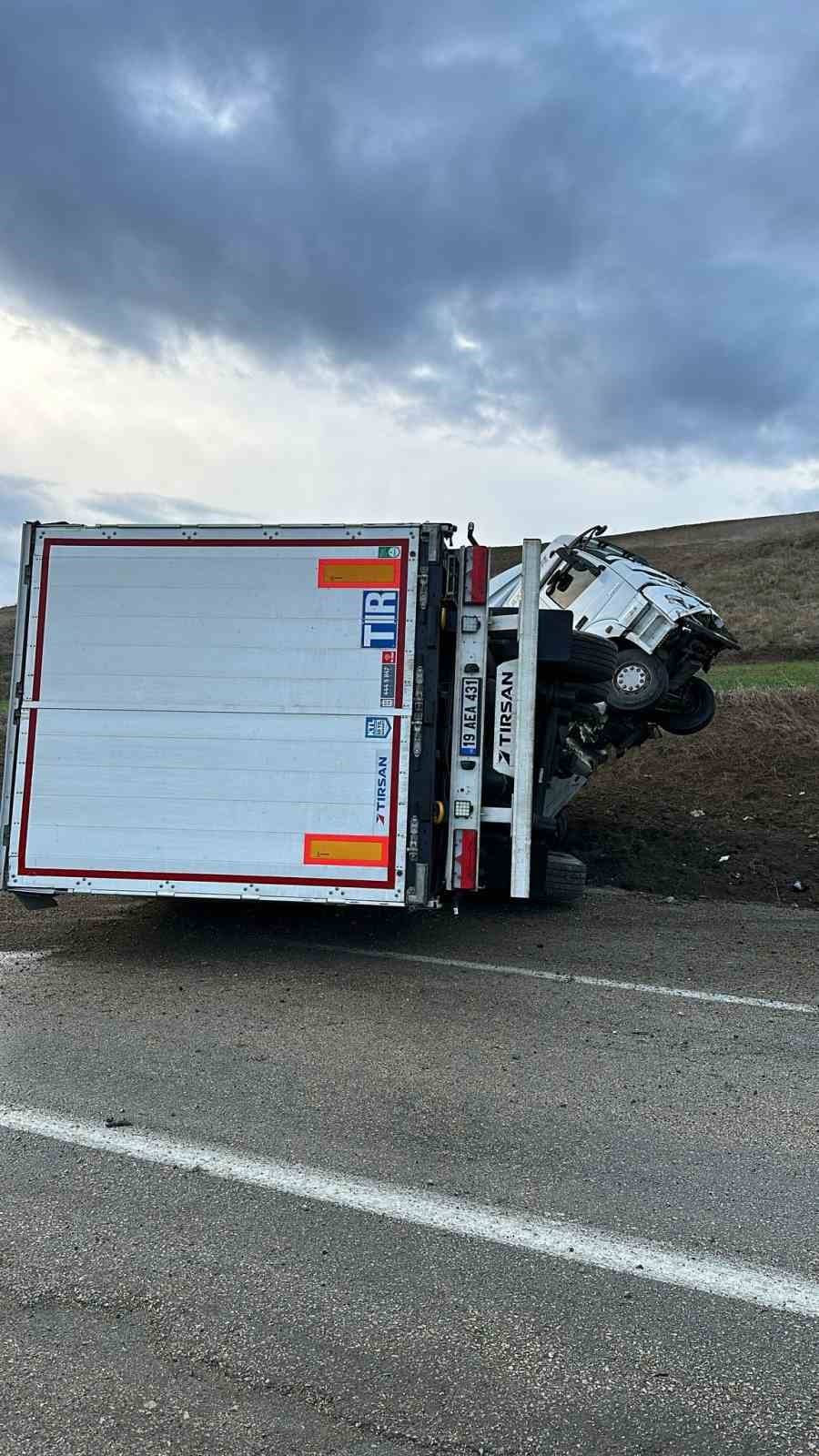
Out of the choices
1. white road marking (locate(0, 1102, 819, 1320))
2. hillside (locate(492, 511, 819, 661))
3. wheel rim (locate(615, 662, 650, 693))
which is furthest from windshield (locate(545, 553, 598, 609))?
hillside (locate(492, 511, 819, 661))

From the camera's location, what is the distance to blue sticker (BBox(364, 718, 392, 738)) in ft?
19.9

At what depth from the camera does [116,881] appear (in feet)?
20.4

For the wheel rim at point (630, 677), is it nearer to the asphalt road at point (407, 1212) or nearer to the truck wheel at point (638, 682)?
the truck wheel at point (638, 682)

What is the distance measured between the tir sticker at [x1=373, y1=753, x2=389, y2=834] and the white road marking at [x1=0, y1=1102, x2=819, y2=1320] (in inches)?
97.4

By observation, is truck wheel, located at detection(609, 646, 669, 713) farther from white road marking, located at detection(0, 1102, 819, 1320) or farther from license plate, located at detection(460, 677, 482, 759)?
white road marking, located at detection(0, 1102, 819, 1320)

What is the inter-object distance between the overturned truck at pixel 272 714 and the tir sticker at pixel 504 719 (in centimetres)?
1

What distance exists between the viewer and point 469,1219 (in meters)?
3.28

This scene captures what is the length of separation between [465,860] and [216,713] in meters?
1.82

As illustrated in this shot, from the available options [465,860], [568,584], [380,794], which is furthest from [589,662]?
[568,584]

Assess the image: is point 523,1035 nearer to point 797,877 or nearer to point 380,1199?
point 380,1199

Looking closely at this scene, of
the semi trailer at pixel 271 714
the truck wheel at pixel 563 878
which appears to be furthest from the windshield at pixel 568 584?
the semi trailer at pixel 271 714

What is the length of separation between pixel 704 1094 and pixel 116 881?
3740mm

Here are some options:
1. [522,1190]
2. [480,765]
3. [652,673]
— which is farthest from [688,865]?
[522,1190]

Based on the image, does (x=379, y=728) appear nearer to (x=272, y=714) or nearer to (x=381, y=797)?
(x=381, y=797)
